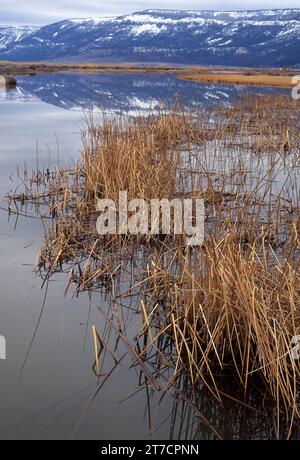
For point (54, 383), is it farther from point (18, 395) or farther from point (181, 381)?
point (181, 381)

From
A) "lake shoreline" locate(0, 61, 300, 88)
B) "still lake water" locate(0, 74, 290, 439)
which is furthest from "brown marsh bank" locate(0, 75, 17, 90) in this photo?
"still lake water" locate(0, 74, 290, 439)

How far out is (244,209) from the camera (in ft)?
18.9

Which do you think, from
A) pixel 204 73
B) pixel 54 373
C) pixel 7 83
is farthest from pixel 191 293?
pixel 204 73

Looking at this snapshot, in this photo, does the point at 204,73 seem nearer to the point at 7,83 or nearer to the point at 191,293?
the point at 7,83

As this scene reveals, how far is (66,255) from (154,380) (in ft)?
7.26

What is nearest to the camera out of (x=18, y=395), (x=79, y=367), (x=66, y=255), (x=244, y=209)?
(x=18, y=395)

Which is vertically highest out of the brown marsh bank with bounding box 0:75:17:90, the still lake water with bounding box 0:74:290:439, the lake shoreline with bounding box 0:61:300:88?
the lake shoreline with bounding box 0:61:300:88

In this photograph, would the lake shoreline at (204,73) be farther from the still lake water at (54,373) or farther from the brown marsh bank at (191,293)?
the still lake water at (54,373)

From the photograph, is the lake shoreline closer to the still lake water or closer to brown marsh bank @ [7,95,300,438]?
brown marsh bank @ [7,95,300,438]

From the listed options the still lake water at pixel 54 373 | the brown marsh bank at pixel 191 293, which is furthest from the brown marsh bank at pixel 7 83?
the still lake water at pixel 54 373

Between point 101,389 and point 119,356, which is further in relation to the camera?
point 119,356

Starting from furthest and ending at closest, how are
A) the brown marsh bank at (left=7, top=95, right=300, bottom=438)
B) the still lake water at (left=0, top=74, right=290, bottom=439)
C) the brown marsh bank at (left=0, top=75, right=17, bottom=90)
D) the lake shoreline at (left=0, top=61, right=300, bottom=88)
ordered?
1. the lake shoreline at (left=0, top=61, right=300, bottom=88)
2. the brown marsh bank at (left=0, top=75, right=17, bottom=90)
3. the brown marsh bank at (left=7, top=95, right=300, bottom=438)
4. the still lake water at (left=0, top=74, right=290, bottom=439)

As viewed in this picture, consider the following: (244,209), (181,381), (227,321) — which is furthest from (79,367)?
(244,209)

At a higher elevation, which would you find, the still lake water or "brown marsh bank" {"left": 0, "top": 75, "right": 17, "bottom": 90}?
"brown marsh bank" {"left": 0, "top": 75, "right": 17, "bottom": 90}
